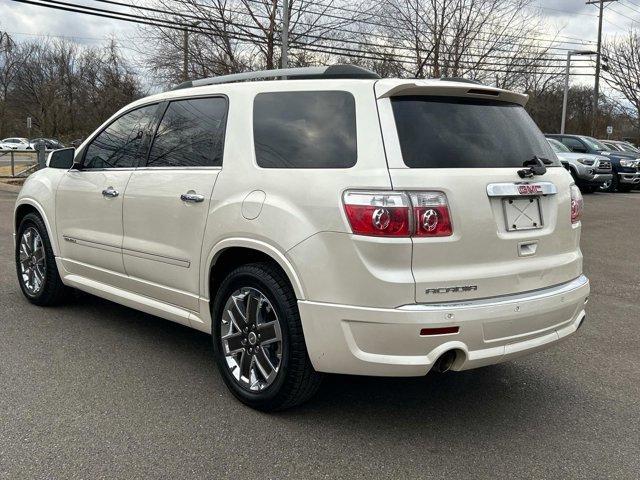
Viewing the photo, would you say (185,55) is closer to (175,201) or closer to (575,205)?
(175,201)

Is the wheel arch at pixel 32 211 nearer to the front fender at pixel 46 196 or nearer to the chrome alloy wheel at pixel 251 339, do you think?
the front fender at pixel 46 196

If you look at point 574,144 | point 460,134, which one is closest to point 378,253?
point 460,134

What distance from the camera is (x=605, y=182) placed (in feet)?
62.0

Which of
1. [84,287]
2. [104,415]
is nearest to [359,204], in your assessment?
[104,415]

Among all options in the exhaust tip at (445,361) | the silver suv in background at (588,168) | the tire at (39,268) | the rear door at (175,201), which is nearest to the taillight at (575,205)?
the exhaust tip at (445,361)

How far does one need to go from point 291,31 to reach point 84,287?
1938cm

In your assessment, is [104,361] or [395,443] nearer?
[395,443]

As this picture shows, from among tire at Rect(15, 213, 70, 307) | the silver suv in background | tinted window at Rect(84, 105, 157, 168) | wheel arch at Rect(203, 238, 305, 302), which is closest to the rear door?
wheel arch at Rect(203, 238, 305, 302)

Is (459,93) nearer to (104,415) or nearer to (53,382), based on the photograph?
(104,415)

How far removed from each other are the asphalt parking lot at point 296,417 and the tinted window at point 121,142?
1.32m

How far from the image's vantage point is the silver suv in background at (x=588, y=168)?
722 inches

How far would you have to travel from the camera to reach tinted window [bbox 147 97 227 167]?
3.76 m

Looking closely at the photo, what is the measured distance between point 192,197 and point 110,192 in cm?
101

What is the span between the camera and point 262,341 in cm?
338
